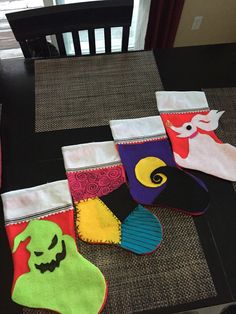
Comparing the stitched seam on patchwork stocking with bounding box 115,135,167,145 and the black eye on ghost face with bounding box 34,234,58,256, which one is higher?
the stitched seam on patchwork stocking with bounding box 115,135,167,145

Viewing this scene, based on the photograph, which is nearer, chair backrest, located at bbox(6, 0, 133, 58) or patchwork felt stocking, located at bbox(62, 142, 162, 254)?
patchwork felt stocking, located at bbox(62, 142, 162, 254)

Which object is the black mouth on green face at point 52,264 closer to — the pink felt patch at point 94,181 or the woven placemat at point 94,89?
the pink felt patch at point 94,181

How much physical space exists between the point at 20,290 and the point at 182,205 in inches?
16.6

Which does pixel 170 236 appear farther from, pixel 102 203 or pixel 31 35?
pixel 31 35

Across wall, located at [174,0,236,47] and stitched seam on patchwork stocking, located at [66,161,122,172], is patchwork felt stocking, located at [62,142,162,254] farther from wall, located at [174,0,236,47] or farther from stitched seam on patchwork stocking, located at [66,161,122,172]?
wall, located at [174,0,236,47]

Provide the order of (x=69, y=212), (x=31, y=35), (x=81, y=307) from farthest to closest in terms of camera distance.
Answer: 1. (x=31, y=35)
2. (x=69, y=212)
3. (x=81, y=307)

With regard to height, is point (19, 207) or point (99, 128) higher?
point (99, 128)

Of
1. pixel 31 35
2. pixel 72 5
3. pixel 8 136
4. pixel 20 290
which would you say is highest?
pixel 72 5

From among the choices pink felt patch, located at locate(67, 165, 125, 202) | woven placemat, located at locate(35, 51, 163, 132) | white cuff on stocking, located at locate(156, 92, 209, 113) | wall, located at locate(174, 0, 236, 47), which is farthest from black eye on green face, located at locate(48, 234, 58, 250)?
wall, located at locate(174, 0, 236, 47)

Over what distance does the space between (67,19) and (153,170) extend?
601mm

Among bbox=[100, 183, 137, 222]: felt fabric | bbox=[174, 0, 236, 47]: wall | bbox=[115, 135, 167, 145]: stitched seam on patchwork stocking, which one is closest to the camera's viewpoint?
bbox=[100, 183, 137, 222]: felt fabric

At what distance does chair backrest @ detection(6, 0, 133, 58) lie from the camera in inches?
36.2

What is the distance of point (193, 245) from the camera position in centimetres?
68

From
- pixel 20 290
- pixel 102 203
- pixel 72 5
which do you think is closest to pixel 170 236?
pixel 102 203
